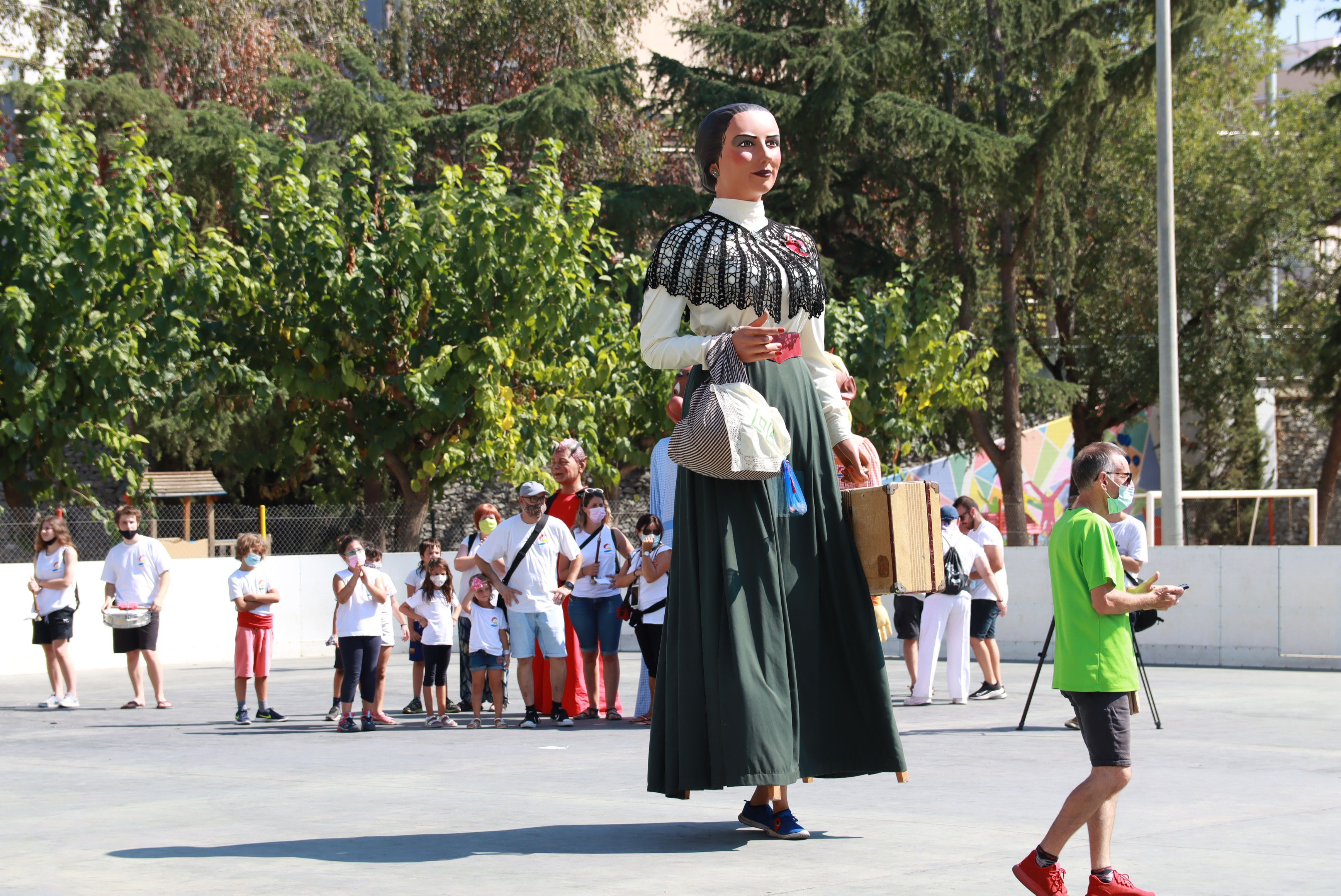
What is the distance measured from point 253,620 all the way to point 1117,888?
9406 millimetres

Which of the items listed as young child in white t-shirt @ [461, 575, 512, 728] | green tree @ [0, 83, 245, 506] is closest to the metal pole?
young child in white t-shirt @ [461, 575, 512, 728]

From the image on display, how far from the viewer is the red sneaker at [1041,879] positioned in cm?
486

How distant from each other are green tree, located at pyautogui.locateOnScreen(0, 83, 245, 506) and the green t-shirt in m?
16.3

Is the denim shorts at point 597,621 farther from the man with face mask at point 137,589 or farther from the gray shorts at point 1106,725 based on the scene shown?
the gray shorts at point 1106,725

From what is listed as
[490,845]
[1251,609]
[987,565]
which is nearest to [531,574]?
[987,565]

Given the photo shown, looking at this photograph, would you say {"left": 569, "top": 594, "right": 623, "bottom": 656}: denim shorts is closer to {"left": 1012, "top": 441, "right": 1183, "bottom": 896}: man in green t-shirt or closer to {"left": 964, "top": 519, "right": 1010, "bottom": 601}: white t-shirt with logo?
{"left": 964, "top": 519, "right": 1010, "bottom": 601}: white t-shirt with logo

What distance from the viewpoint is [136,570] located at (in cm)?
1402

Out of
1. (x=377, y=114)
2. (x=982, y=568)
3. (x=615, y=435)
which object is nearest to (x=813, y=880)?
(x=982, y=568)

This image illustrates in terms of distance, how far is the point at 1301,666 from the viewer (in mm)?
16922

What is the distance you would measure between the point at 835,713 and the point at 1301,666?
12627 millimetres

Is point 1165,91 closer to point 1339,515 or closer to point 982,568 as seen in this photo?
point 982,568

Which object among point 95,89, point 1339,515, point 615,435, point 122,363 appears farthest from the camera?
point 1339,515

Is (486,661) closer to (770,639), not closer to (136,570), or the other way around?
(136,570)

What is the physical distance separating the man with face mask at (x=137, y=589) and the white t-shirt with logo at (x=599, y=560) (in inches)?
154
